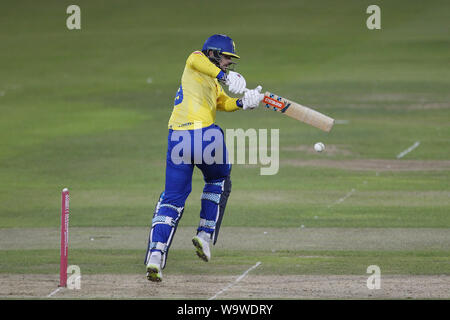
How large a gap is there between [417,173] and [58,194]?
6653 mm

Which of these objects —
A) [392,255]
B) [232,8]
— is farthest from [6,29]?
[392,255]

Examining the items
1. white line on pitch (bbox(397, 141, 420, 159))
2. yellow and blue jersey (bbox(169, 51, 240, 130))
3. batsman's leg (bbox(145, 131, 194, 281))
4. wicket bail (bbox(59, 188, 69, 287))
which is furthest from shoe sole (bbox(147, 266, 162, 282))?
white line on pitch (bbox(397, 141, 420, 159))

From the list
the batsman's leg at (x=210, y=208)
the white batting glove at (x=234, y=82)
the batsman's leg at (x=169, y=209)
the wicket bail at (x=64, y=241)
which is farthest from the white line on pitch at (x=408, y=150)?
the wicket bail at (x=64, y=241)

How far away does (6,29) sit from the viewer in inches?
1751

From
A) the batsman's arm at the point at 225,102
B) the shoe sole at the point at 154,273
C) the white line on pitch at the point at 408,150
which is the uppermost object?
the batsman's arm at the point at 225,102

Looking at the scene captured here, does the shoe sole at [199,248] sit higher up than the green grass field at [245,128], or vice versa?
the green grass field at [245,128]

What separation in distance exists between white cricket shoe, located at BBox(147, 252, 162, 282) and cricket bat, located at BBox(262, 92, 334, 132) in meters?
2.02

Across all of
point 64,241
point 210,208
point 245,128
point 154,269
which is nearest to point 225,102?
point 210,208

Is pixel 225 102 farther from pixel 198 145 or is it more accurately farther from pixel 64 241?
pixel 64 241

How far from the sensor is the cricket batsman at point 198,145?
10.4 m

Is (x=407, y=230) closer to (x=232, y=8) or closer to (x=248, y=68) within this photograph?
(x=248, y=68)

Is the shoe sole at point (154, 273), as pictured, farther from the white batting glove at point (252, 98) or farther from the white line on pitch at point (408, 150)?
the white line on pitch at point (408, 150)

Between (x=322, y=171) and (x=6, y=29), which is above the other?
(x=6, y=29)

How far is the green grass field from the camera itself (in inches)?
499
